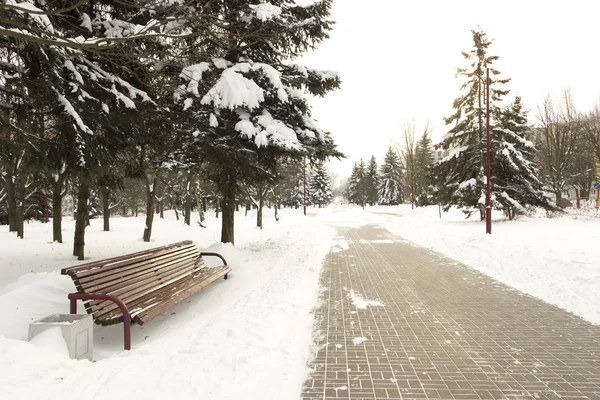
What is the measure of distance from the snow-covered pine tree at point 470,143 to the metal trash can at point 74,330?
65.3 ft

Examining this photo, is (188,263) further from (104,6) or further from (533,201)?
(533,201)

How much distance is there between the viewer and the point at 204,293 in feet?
22.5

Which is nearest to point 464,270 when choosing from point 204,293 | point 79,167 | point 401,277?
point 401,277

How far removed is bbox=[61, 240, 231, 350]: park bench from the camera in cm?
404

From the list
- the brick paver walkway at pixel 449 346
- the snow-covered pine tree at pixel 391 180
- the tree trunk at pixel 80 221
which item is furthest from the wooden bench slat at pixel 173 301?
the snow-covered pine tree at pixel 391 180

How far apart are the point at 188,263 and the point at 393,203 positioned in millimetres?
63169

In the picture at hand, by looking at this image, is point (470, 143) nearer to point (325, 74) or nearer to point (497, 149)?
point (497, 149)

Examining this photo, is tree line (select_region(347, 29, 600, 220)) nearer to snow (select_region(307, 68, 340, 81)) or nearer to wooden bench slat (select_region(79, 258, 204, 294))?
snow (select_region(307, 68, 340, 81))

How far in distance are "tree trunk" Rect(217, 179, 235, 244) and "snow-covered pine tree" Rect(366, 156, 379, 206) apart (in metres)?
60.6

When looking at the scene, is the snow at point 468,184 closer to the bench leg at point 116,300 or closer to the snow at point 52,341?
the bench leg at point 116,300

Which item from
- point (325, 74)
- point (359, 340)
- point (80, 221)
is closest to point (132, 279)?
point (359, 340)

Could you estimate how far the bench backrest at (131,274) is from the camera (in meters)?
4.15

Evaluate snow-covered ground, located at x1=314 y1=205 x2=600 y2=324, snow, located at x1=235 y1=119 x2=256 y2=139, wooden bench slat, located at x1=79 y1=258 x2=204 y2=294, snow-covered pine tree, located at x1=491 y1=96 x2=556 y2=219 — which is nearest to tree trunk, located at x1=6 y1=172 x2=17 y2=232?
snow, located at x1=235 y1=119 x2=256 y2=139

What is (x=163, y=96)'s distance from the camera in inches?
341
